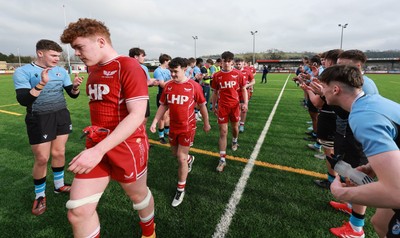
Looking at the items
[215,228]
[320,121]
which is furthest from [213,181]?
[320,121]

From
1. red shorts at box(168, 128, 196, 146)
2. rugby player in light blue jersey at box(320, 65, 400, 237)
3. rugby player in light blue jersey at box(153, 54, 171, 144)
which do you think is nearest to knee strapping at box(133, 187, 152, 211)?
red shorts at box(168, 128, 196, 146)

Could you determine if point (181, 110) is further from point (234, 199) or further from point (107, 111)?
point (107, 111)

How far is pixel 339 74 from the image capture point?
156cm

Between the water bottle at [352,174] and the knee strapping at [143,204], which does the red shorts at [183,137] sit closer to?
the knee strapping at [143,204]

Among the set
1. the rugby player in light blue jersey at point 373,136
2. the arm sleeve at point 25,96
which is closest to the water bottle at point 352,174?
the rugby player in light blue jersey at point 373,136

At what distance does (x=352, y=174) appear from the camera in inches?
58.0

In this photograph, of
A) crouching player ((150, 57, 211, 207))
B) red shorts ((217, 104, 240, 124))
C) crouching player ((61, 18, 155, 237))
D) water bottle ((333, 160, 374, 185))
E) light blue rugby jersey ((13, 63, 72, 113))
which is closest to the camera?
water bottle ((333, 160, 374, 185))

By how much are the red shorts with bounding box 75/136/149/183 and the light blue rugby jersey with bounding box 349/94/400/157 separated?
1742 mm

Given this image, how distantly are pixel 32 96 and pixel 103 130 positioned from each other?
1674mm

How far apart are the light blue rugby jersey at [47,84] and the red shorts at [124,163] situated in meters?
1.93

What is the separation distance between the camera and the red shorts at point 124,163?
2.01 m

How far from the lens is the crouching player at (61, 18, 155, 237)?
1.80 meters

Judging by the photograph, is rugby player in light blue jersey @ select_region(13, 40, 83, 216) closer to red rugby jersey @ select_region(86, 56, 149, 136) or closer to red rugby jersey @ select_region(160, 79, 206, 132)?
red rugby jersey @ select_region(160, 79, 206, 132)

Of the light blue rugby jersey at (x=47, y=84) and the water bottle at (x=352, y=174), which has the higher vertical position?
the light blue rugby jersey at (x=47, y=84)
